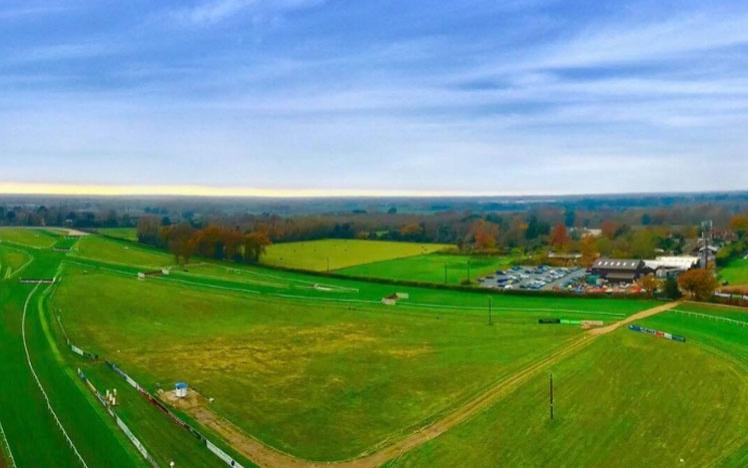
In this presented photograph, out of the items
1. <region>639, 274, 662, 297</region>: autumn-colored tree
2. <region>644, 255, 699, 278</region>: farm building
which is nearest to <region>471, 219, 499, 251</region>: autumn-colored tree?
<region>644, 255, 699, 278</region>: farm building

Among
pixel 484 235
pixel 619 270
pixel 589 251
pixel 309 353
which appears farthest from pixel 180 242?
pixel 589 251

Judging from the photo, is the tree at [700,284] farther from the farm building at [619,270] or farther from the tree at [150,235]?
the tree at [150,235]

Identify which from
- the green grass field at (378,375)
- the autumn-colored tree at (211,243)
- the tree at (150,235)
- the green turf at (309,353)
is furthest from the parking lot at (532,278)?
the tree at (150,235)

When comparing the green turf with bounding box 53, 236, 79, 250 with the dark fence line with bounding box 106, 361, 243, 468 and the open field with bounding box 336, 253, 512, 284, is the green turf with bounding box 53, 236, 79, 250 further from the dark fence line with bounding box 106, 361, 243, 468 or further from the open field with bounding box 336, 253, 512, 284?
the dark fence line with bounding box 106, 361, 243, 468

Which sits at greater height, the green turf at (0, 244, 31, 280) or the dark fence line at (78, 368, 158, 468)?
the green turf at (0, 244, 31, 280)

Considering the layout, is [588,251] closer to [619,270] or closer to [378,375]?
[619,270]

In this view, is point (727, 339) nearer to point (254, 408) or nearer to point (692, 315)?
point (692, 315)

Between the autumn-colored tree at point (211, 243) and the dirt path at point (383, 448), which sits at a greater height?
the autumn-colored tree at point (211, 243)
